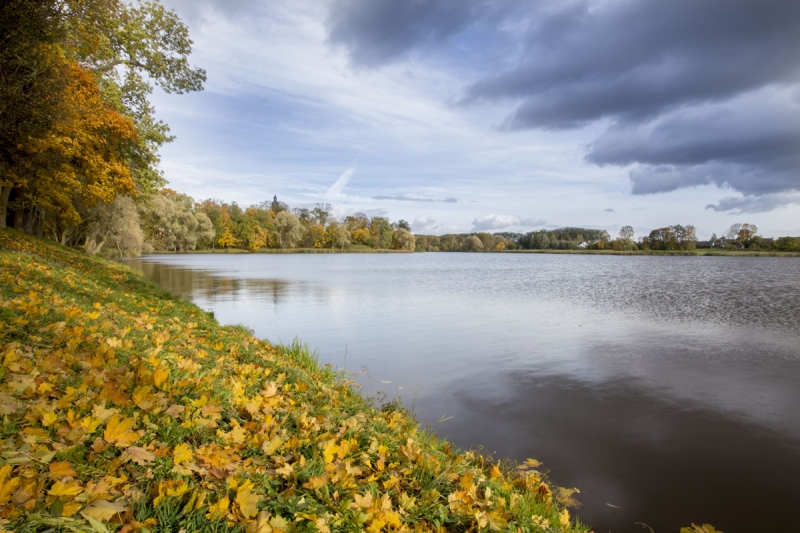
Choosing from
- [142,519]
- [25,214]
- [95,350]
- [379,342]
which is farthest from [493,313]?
[25,214]

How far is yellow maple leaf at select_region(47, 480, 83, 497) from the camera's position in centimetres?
208

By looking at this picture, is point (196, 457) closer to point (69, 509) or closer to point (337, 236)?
point (69, 509)

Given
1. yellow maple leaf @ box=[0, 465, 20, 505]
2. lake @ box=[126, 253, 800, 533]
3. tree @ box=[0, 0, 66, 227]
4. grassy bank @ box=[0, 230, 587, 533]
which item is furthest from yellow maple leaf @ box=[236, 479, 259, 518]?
tree @ box=[0, 0, 66, 227]

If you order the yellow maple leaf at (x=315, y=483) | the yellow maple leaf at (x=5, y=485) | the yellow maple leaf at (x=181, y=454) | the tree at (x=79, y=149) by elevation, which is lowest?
the yellow maple leaf at (x=315, y=483)

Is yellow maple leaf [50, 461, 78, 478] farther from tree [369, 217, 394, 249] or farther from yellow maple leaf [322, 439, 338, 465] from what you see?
tree [369, 217, 394, 249]

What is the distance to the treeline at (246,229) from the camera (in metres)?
77.7

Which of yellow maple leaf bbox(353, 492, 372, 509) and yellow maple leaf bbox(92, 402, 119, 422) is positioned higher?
yellow maple leaf bbox(92, 402, 119, 422)

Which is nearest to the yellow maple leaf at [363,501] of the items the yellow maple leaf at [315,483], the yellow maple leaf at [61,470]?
the yellow maple leaf at [315,483]

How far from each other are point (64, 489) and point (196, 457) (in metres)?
0.87

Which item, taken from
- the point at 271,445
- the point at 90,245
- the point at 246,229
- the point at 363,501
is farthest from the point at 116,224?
the point at 246,229

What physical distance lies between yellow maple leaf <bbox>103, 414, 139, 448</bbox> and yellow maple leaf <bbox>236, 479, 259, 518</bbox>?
792 millimetres

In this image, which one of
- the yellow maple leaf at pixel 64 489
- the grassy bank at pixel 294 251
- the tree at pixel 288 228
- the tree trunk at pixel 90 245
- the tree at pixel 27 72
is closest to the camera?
the yellow maple leaf at pixel 64 489

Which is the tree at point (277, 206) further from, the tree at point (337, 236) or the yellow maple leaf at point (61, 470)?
the yellow maple leaf at point (61, 470)

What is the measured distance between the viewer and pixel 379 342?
39.2 ft
